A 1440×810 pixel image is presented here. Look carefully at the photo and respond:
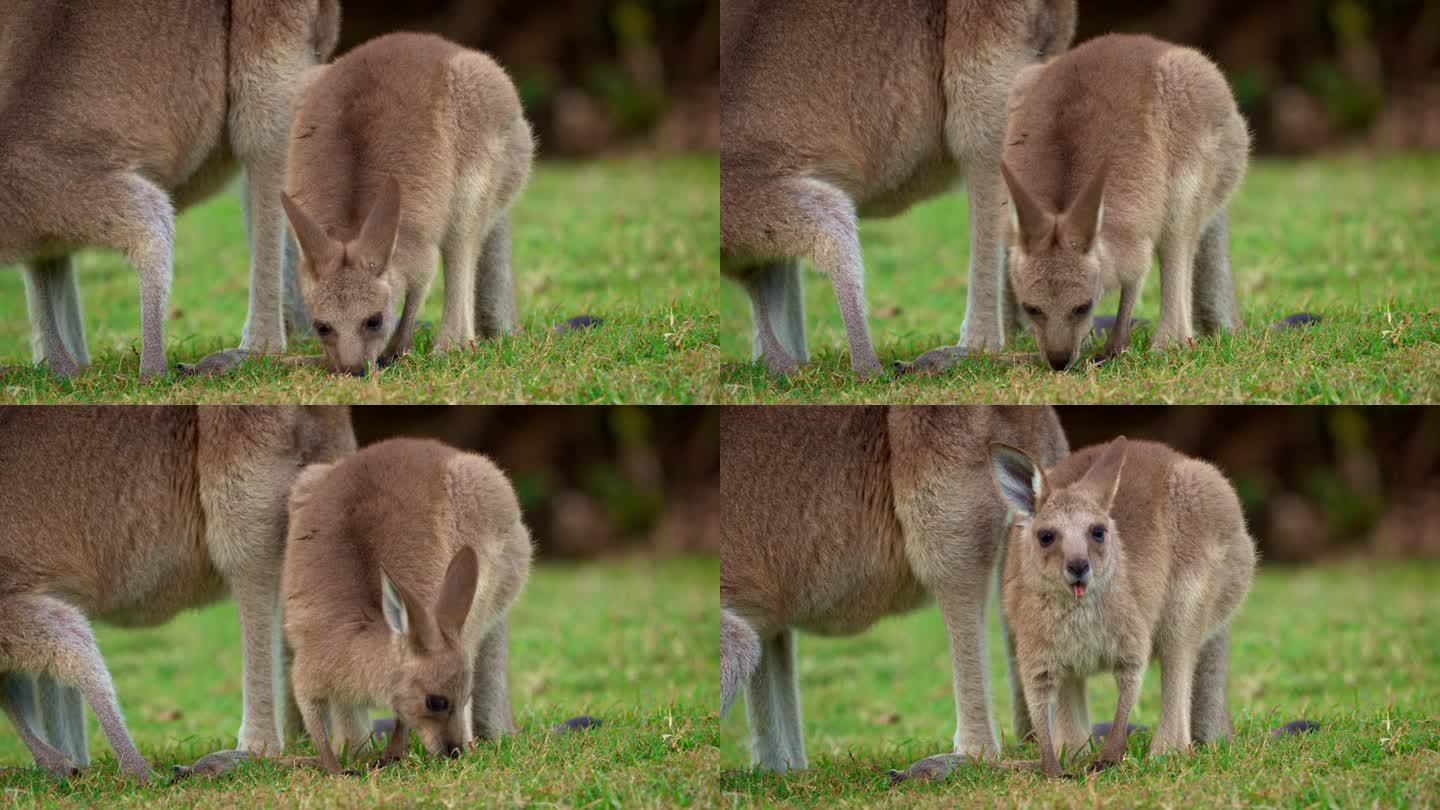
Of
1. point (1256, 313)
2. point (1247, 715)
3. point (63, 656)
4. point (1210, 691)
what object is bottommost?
point (1247, 715)

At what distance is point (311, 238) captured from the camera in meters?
6.23

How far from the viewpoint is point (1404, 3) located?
13406mm

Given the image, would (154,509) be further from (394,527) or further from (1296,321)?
(1296,321)

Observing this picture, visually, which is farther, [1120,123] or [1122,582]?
[1120,123]

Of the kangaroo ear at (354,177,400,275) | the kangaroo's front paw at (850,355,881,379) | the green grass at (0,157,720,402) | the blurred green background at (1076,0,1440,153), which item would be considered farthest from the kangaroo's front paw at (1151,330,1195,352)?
the blurred green background at (1076,0,1440,153)

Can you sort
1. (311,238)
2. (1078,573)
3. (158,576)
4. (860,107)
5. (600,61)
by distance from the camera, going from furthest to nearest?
(600,61)
(860,107)
(158,576)
(311,238)
(1078,573)

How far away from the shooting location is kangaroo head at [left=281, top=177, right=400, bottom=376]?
20.5 feet

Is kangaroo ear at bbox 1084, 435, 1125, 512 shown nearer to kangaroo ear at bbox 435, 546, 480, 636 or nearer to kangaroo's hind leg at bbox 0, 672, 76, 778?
kangaroo ear at bbox 435, 546, 480, 636

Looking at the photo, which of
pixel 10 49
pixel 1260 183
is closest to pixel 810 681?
pixel 10 49

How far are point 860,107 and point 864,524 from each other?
167cm

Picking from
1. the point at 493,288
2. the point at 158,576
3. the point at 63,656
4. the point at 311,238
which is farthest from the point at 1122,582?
the point at 63,656

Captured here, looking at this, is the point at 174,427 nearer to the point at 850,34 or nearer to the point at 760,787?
the point at 760,787

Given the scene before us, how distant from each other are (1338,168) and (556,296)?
21.7 ft

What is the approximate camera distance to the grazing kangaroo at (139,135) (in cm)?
654
